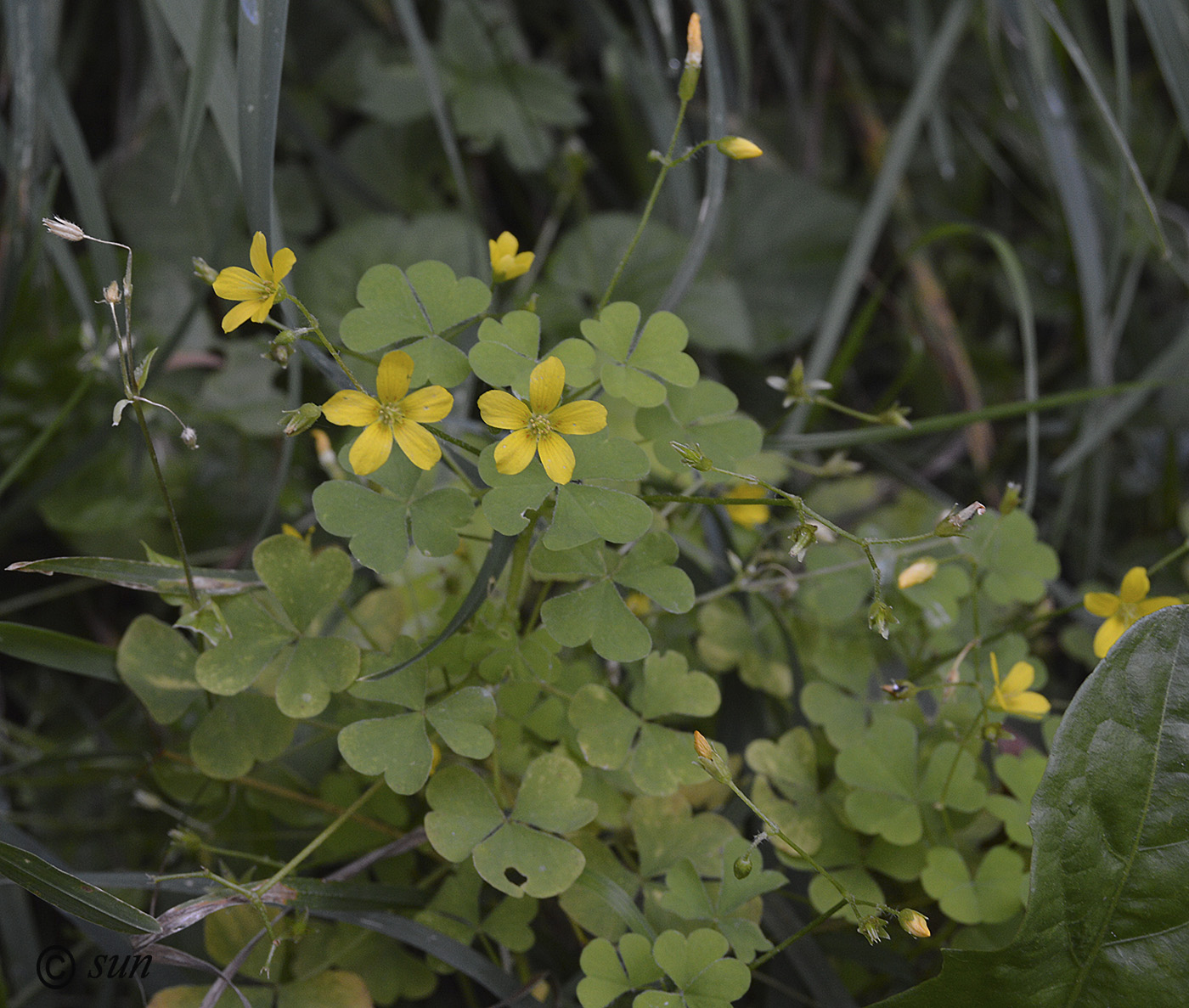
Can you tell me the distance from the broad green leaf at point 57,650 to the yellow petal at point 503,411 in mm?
643

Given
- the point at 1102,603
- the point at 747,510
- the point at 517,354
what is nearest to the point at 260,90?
the point at 517,354

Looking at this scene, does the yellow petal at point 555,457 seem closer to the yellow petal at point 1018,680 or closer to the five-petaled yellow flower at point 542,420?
the five-petaled yellow flower at point 542,420

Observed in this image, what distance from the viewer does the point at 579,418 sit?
35.9 inches

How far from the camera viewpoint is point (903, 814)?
116 centimetres

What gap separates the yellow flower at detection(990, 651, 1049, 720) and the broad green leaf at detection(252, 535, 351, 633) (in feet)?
2.63

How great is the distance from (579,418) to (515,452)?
8 cm

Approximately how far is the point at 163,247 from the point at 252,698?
1343 mm

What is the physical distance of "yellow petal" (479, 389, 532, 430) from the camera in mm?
873

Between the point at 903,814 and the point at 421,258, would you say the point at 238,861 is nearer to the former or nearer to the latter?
the point at 903,814

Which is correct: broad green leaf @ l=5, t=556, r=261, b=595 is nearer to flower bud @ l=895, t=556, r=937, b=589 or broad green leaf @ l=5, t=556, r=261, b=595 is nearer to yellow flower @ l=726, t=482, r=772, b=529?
yellow flower @ l=726, t=482, r=772, b=529

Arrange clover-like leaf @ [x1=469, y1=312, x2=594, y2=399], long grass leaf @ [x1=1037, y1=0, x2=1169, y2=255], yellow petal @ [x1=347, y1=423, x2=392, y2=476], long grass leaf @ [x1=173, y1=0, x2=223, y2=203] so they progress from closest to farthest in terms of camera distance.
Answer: yellow petal @ [x1=347, y1=423, x2=392, y2=476] → clover-like leaf @ [x1=469, y1=312, x2=594, y2=399] → long grass leaf @ [x1=173, y1=0, x2=223, y2=203] → long grass leaf @ [x1=1037, y1=0, x2=1169, y2=255]

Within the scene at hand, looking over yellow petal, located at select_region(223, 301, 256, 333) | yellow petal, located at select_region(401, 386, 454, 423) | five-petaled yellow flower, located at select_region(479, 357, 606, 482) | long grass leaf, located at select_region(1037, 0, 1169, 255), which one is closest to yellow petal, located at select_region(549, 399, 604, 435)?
five-petaled yellow flower, located at select_region(479, 357, 606, 482)

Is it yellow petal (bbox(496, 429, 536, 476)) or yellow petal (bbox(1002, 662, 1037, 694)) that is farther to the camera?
yellow petal (bbox(1002, 662, 1037, 694))

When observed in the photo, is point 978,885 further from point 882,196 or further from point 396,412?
point 882,196
